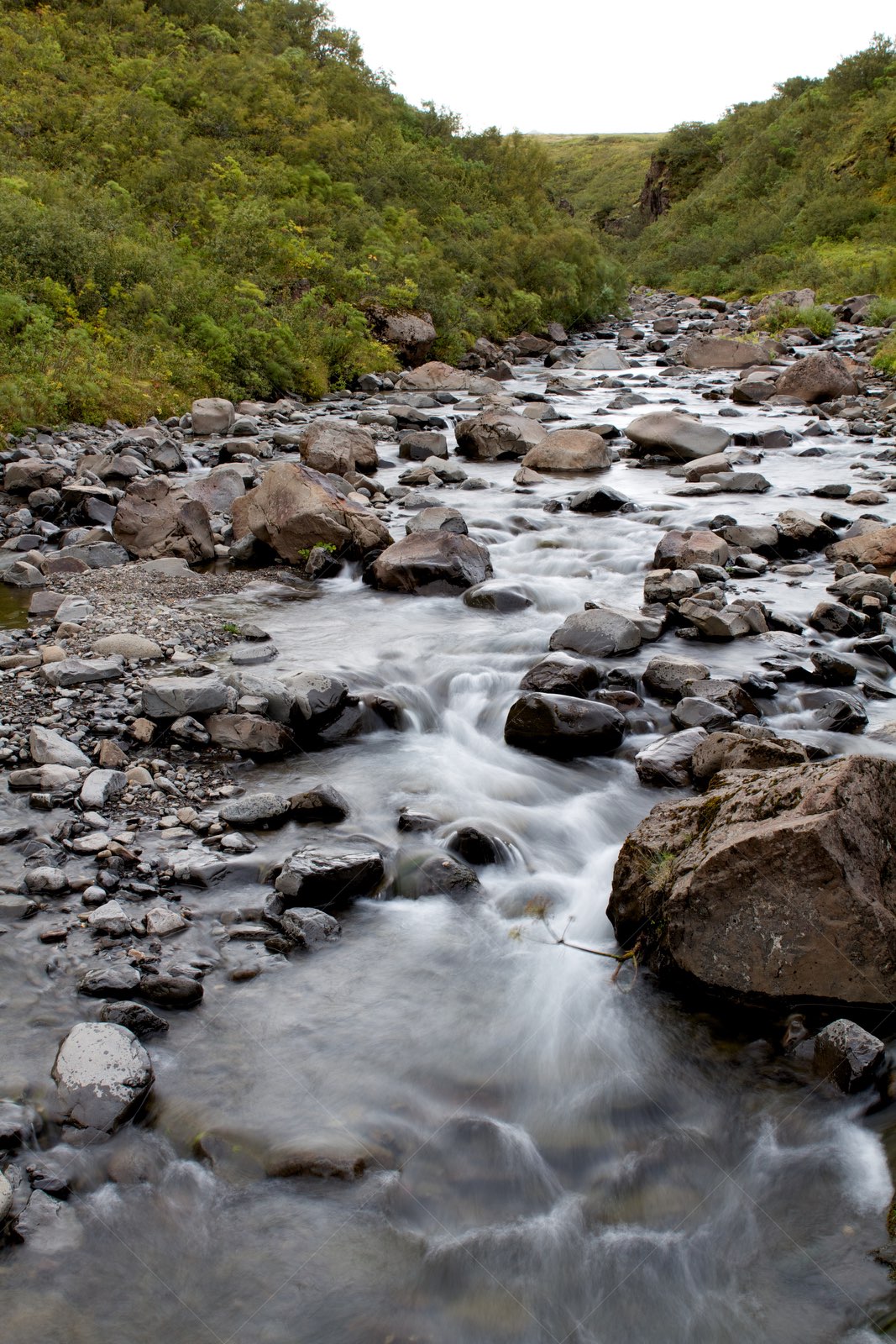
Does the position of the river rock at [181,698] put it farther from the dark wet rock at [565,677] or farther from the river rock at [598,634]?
the river rock at [598,634]

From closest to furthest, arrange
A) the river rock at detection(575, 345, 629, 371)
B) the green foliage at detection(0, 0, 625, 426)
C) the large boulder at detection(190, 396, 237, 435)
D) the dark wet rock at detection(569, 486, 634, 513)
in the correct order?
the dark wet rock at detection(569, 486, 634, 513)
the large boulder at detection(190, 396, 237, 435)
the green foliage at detection(0, 0, 625, 426)
the river rock at detection(575, 345, 629, 371)

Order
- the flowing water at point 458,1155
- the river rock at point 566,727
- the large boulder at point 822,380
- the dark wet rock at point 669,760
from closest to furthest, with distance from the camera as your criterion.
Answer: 1. the flowing water at point 458,1155
2. the dark wet rock at point 669,760
3. the river rock at point 566,727
4. the large boulder at point 822,380

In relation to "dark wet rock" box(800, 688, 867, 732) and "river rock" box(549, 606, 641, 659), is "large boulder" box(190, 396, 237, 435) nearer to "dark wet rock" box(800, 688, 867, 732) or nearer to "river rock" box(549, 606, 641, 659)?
"river rock" box(549, 606, 641, 659)

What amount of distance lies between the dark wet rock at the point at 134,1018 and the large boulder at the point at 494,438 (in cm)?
1192

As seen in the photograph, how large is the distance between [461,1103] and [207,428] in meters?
12.3

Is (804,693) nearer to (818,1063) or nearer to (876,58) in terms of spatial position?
(818,1063)

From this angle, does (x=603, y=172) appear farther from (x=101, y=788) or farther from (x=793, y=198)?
(x=101, y=788)

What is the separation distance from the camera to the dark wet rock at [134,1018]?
3.57m

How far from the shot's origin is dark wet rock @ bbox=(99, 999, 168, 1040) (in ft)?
11.7

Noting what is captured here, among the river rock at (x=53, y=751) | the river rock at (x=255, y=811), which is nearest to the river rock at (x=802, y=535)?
the river rock at (x=255, y=811)

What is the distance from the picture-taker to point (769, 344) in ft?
78.8

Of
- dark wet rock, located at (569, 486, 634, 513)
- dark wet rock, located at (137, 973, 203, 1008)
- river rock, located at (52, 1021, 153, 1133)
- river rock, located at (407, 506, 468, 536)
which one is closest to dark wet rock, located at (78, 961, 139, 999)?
dark wet rock, located at (137, 973, 203, 1008)

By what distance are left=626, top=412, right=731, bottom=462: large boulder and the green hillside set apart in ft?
194

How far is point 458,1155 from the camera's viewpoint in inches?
129
